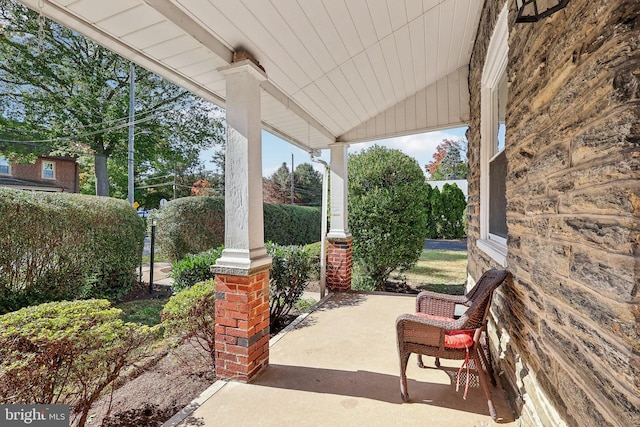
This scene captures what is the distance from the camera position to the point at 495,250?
8.64ft

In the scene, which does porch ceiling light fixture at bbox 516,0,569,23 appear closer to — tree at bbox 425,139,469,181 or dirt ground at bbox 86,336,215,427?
dirt ground at bbox 86,336,215,427

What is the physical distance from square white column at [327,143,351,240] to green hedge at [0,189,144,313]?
3.64 metres

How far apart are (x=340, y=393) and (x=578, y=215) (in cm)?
194

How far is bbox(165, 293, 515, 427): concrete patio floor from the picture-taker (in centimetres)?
201

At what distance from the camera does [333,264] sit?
5.18 m

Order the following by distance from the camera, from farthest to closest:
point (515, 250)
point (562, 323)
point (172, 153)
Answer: point (172, 153), point (515, 250), point (562, 323)

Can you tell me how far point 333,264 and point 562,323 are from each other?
4.06 metres

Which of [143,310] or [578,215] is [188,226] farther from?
[578,215]

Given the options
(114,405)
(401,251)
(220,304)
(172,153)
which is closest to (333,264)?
(401,251)

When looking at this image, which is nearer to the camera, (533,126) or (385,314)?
(533,126)

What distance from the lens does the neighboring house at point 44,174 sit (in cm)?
1529

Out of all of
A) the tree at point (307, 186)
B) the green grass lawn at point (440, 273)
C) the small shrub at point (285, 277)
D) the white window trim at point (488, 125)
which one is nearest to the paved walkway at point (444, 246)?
the green grass lawn at point (440, 273)

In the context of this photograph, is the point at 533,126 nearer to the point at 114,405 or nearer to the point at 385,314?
the point at 385,314

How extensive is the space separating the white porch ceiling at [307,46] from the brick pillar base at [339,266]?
6.10ft
